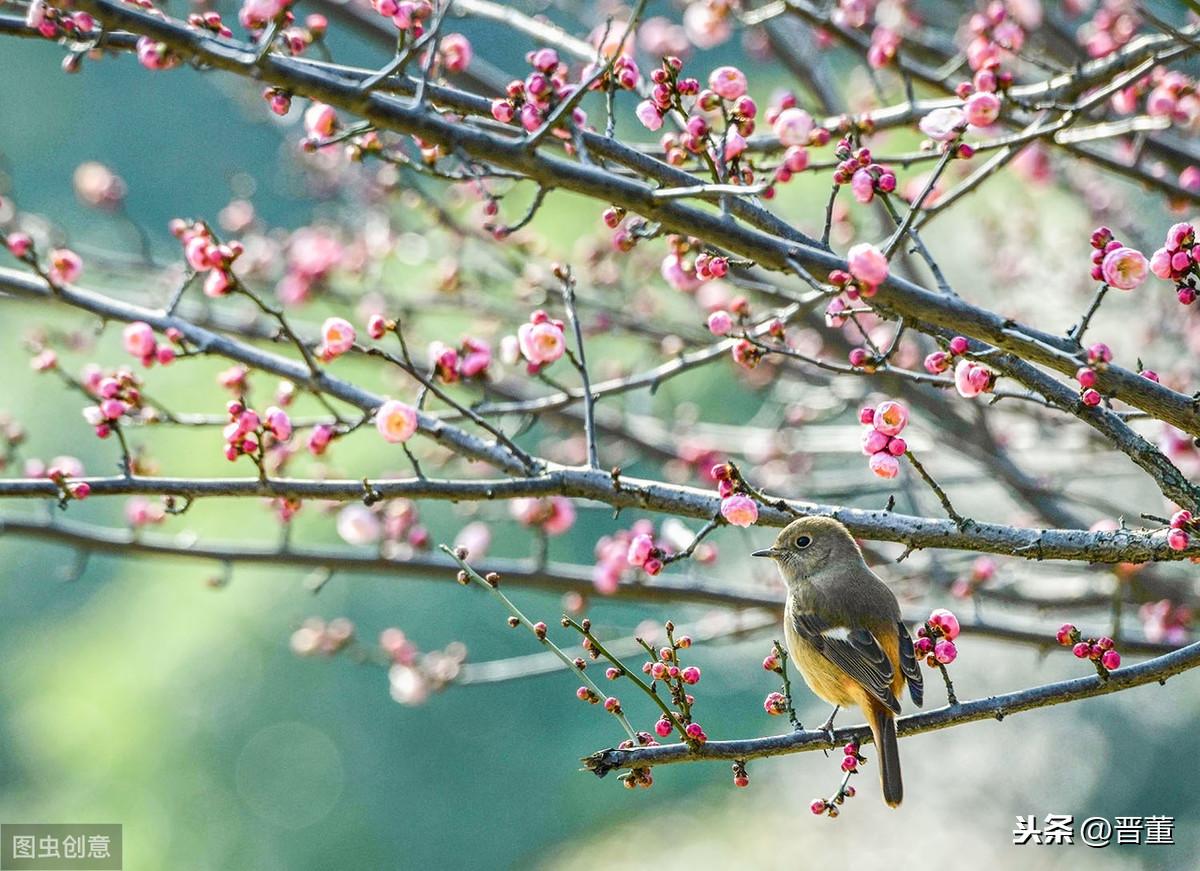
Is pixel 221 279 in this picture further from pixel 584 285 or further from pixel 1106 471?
pixel 1106 471

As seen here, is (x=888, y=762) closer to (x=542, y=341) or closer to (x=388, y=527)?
(x=542, y=341)

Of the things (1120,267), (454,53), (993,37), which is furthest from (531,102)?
(993,37)

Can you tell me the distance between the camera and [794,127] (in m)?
3.03

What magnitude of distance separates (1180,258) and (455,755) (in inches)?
315

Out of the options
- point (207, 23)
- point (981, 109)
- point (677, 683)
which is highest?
point (207, 23)

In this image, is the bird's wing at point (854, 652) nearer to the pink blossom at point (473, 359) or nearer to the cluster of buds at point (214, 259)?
the pink blossom at point (473, 359)

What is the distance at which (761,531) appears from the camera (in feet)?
30.9

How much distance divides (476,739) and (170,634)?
2775mm

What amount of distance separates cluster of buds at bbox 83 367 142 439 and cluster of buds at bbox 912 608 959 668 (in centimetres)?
199

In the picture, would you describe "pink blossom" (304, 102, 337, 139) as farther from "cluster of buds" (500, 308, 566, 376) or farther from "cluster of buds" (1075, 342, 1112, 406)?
"cluster of buds" (1075, 342, 1112, 406)

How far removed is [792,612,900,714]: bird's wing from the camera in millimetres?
3432

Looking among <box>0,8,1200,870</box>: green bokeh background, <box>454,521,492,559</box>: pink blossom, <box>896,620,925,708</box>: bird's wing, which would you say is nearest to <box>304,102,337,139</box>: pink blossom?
<box>896,620,925,708</box>: bird's wing

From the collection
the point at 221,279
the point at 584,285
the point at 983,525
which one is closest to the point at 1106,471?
the point at 584,285

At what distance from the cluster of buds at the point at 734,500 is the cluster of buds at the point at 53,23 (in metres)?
1.57
